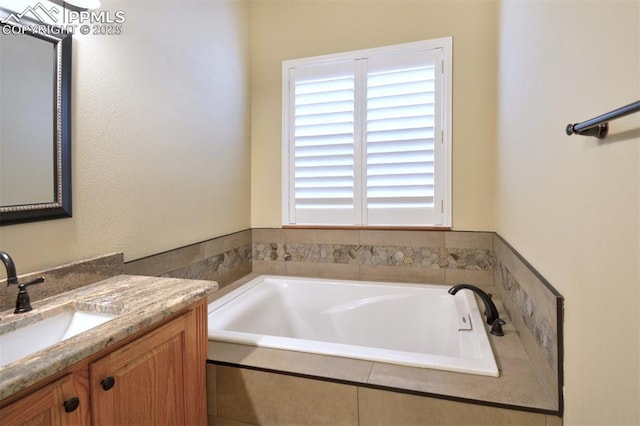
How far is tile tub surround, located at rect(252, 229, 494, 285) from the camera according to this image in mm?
2312

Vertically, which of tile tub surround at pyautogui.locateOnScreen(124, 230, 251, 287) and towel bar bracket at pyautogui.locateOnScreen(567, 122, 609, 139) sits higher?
towel bar bracket at pyautogui.locateOnScreen(567, 122, 609, 139)

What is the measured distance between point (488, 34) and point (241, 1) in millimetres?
1814

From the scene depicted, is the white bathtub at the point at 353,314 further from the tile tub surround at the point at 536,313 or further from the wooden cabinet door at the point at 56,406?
the wooden cabinet door at the point at 56,406

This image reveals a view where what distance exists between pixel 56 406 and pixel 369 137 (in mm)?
2178

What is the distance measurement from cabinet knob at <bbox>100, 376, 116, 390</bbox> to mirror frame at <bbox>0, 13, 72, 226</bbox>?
0.67 meters

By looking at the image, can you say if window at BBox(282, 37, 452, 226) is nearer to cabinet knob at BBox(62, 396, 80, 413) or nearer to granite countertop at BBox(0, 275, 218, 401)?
granite countertop at BBox(0, 275, 218, 401)

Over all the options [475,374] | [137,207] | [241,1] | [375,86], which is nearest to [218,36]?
[241,1]

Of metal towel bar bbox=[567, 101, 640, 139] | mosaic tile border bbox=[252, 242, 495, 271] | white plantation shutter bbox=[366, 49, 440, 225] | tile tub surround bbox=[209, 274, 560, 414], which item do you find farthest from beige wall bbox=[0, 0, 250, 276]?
metal towel bar bbox=[567, 101, 640, 139]

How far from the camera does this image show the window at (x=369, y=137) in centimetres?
233

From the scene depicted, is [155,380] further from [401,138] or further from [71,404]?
[401,138]

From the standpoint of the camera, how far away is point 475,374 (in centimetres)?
124

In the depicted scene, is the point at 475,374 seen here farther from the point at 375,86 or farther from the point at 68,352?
the point at 375,86

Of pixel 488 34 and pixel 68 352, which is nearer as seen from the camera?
pixel 68 352

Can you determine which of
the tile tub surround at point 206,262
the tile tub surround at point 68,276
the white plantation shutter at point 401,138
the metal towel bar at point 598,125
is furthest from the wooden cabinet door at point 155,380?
the white plantation shutter at point 401,138
